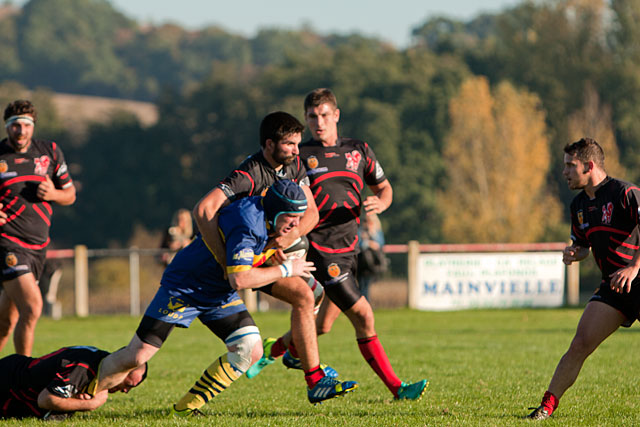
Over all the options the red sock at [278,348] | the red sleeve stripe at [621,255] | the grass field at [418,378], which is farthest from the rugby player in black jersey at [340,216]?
the red sleeve stripe at [621,255]

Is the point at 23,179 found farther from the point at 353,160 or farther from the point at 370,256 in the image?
the point at 370,256

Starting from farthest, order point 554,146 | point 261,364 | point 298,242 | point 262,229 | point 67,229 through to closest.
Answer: point 67,229 < point 554,146 < point 261,364 < point 298,242 < point 262,229

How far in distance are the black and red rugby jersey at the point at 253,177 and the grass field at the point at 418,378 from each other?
171 centimetres

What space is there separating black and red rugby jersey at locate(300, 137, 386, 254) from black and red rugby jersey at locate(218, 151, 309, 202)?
0.73 metres

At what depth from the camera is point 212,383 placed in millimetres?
7145

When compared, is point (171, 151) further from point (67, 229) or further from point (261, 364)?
point (261, 364)

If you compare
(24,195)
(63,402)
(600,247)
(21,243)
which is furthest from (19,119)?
(600,247)

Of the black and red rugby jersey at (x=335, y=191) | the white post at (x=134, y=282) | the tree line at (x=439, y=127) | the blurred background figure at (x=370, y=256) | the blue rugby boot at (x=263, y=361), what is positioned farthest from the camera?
the tree line at (x=439, y=127)

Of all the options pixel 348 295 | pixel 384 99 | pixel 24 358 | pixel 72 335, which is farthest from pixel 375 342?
pixel 384 99

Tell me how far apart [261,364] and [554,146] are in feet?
194

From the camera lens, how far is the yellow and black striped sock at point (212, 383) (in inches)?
280

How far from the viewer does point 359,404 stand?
7.96m

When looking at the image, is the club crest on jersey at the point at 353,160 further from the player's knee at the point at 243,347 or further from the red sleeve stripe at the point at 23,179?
the red sleeve stripe at the point at 23,179

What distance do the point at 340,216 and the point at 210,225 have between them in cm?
185
